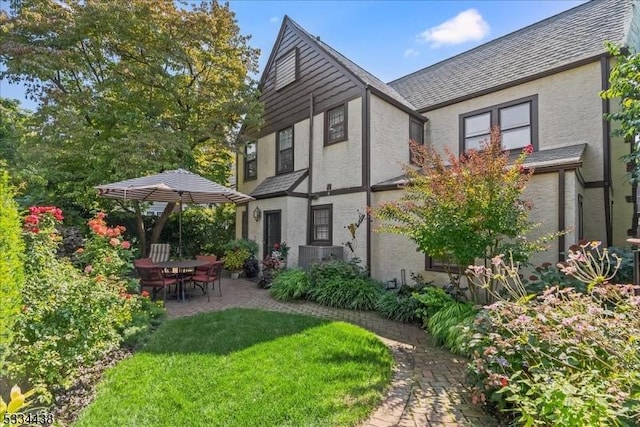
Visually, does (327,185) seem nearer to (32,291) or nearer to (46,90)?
(32,291)

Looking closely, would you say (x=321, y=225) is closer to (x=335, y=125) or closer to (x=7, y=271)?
(x=335, y=125)

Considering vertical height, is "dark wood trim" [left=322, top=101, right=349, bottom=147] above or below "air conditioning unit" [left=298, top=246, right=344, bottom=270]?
above

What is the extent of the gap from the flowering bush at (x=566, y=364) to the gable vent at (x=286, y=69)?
1174cm

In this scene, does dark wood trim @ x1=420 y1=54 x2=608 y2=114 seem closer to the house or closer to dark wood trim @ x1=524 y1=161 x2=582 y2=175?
the house

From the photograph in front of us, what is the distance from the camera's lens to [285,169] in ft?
42.3

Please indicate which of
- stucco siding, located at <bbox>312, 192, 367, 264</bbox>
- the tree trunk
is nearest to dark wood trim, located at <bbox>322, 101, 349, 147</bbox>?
stucco siding, located at <bbox>312, 192, 367, 264</bbox>

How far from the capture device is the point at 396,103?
1069 cm

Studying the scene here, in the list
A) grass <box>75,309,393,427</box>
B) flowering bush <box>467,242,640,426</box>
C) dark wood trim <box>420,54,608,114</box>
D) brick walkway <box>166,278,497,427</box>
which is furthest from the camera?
dark wood trim <box>420,54,608,114</box>

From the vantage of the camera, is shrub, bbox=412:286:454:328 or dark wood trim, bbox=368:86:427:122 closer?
shrub, bbox=412:286:454:328

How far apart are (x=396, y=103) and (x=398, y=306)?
22.3 feet

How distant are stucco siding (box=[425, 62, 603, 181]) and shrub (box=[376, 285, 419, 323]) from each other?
582 centimetres

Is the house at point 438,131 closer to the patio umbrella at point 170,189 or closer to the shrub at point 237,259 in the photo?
the shrub at point 237,259

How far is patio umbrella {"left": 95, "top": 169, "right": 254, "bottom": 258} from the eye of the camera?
24.5ft

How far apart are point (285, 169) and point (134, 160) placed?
17.4 ft
